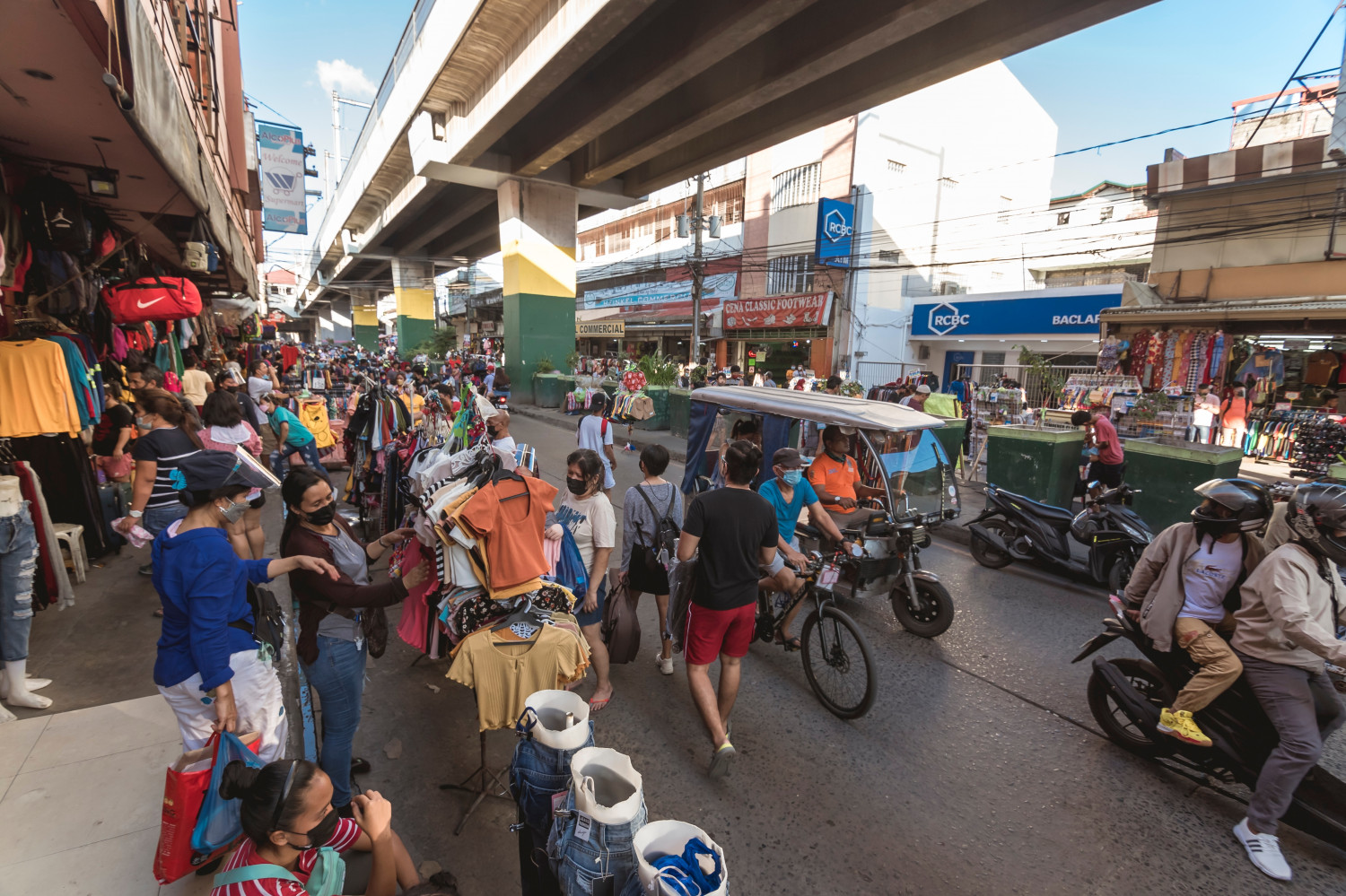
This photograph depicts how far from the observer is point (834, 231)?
21.8 m

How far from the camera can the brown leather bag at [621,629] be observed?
4.04 metres

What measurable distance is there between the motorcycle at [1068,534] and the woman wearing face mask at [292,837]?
6805 mm

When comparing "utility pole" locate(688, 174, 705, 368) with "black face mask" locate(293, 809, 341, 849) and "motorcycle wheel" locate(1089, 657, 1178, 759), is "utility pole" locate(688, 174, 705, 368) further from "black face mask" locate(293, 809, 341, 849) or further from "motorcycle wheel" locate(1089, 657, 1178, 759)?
"black face mask" locate(293, 809, 341, 849)

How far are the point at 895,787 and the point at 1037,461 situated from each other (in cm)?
664

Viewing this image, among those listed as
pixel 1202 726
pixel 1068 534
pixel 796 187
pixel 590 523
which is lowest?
pixel 1202 726

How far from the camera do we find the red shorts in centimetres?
347

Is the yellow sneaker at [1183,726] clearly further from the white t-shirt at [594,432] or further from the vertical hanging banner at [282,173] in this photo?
Result: the vertical hanging banner at [282,173]

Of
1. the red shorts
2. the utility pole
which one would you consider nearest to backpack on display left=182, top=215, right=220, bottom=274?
the red shorts

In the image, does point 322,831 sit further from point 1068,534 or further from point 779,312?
point 779,312

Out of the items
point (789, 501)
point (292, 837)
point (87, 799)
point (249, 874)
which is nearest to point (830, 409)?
point (789, 501)

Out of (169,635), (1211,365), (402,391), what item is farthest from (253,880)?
(1211,365)

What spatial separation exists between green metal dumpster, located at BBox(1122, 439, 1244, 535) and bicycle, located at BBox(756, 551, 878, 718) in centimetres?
572

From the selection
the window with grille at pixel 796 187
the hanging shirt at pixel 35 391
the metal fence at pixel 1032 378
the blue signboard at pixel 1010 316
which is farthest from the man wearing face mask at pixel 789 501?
the window with grille at pixel 796 187

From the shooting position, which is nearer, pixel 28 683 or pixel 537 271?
pixel 28 683
